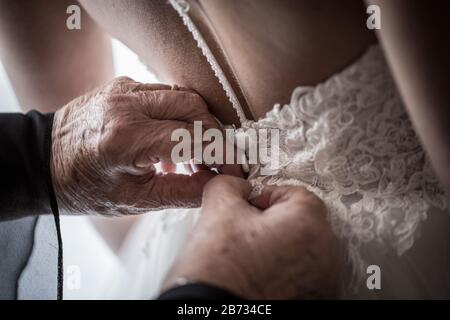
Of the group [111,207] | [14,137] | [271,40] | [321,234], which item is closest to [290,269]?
[321,234]

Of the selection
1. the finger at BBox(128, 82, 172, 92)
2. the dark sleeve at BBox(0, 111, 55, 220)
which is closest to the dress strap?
the finger at BBox(128, 82, 172, 92)

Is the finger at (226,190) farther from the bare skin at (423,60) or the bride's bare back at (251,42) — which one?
the bare skin at (423,60)

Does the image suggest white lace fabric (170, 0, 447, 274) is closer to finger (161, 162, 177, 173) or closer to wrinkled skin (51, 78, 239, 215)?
wrinkled skin (51, 78, 239, 215)

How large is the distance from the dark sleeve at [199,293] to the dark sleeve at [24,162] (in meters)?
0.42

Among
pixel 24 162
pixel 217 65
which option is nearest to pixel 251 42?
pixel 217 65

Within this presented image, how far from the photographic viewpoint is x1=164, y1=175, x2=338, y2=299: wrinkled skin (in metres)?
0.50

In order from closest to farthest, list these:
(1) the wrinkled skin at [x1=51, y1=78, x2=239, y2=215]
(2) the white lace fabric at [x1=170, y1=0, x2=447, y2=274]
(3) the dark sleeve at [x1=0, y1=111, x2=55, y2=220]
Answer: (2) the white lace fabric at [x1=170, y1=0, x2=447, y2=274] < (1) the wrinkled skin at [x1=51, y1=78, x2=239, y2=215] < (3) the dark sleeve at [x1=0, y1=111, x2=55, y2=220]

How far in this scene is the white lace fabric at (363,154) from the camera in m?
0.56

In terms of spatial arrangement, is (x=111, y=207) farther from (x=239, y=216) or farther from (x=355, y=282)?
(x=355, y=282)

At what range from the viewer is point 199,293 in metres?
0.47

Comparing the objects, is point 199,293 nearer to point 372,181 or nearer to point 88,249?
point 372,181

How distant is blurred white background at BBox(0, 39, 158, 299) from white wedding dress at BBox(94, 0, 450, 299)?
518mm

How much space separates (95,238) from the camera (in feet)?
3.76

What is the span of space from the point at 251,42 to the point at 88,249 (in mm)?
769
